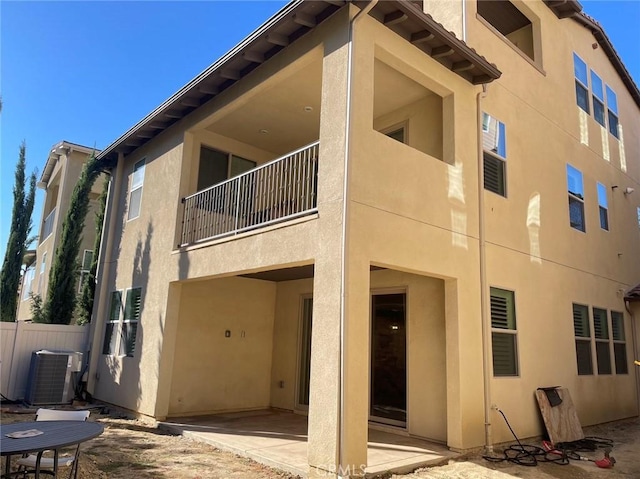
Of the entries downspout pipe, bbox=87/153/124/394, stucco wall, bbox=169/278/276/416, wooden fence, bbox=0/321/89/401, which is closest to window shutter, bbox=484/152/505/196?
stucco wall, bbox=169/278/276/416

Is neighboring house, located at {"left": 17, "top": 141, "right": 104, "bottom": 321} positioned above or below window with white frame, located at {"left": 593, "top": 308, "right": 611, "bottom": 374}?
above

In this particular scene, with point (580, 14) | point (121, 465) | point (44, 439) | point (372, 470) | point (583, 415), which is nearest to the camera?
point (44, 439)

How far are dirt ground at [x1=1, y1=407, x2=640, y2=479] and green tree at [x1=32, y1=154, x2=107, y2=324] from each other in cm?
642

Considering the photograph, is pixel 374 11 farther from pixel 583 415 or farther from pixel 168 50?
pixel 583 415

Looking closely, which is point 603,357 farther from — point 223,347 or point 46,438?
point 46,438

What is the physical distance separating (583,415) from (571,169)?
5.55 meters

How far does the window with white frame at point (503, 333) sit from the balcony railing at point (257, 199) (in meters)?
3.68

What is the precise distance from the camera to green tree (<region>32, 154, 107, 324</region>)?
13.2m

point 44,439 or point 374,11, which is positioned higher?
point 374,11

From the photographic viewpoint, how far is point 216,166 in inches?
417

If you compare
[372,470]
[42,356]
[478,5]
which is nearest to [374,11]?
[478,5]

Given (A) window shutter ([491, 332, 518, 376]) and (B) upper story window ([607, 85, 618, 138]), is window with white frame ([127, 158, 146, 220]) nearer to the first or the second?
(A) window shutter ([491, 332, 518, 376])

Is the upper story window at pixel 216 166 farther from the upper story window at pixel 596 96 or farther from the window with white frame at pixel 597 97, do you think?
the window with white frame at pixel 597 97

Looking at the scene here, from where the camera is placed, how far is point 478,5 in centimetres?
1019
